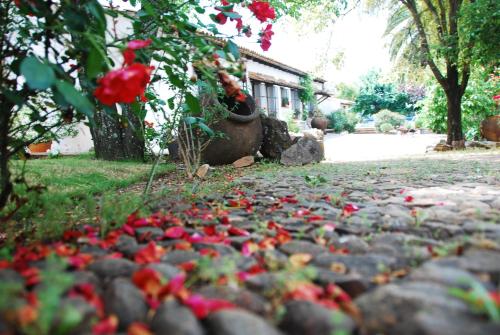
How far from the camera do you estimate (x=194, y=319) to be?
0.81 metres

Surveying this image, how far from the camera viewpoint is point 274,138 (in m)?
6.53

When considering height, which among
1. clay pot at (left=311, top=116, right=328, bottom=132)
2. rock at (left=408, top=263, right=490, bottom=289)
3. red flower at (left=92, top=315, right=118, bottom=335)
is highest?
clay pot at (left=311, top=116, right=328, bottom=132)

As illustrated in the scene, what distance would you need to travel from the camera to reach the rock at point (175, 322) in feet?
2.53

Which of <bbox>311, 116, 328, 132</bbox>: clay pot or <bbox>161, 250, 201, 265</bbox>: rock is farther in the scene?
<bbox>311, 116, 328, 132</bbox>: clay pot

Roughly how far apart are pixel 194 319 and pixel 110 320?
17 cm

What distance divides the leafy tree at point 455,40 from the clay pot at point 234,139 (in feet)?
12.9

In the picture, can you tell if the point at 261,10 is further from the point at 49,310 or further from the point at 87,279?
the point at 49,310

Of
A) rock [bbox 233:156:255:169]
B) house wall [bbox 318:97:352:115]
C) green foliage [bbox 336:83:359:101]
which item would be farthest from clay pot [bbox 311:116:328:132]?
green foliage [bbox 336:83:359:101]

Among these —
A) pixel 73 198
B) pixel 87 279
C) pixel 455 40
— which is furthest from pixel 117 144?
pixel 455 40

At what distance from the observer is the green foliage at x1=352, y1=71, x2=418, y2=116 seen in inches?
1180

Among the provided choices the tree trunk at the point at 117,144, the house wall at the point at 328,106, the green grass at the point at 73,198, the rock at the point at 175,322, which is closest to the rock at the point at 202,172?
the green grass at the point at 73,198

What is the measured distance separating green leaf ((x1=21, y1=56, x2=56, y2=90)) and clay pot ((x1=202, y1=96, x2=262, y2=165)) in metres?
4.58

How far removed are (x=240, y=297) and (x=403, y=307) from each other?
0.37 meters

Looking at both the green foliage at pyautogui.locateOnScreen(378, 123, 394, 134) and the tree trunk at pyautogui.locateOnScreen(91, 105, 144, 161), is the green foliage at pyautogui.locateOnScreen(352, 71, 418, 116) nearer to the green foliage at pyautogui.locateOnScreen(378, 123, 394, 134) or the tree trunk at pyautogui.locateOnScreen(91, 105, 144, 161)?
the green foliage at pyautogui.locateOnScreen(378, 123, 394, 134)
